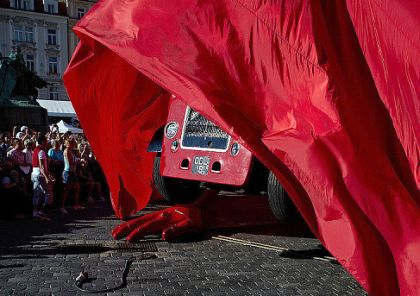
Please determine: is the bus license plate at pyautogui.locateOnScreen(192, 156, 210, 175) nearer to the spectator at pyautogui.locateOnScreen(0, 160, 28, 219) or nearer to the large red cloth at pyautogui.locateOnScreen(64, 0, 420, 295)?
the large red cloth at pyautogui.locateOnScreen(64, 0, 420, 295)

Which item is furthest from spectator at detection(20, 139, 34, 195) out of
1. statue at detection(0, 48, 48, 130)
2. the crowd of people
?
statue at detection(0, 48, 48, 130)

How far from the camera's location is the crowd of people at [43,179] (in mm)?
8828

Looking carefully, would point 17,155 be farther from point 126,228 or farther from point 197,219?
point 197,219

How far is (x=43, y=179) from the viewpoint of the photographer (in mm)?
8914

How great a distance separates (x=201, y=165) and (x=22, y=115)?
1278 cm

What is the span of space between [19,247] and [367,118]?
468 cm

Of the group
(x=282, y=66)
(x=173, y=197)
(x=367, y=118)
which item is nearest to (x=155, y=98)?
(x=173, y=197)

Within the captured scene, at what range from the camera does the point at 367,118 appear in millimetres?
4312

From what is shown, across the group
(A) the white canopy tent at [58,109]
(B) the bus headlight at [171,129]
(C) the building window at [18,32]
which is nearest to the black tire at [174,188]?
(B) the bus headlight at [171,129]

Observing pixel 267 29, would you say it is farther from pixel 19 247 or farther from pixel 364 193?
pixel 19 247

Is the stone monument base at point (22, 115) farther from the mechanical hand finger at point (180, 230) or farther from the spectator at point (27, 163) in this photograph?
the mechanical hand finger at point (180, 230)

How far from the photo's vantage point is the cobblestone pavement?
4.82 metres

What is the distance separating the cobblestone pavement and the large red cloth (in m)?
1.06

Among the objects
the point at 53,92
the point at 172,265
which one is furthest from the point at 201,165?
the point at 53,92
